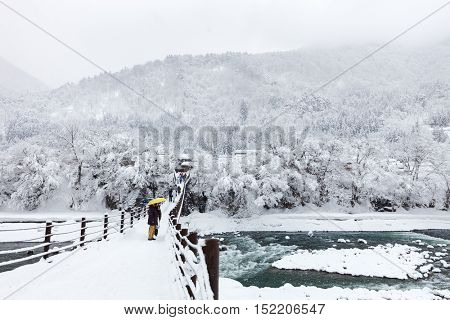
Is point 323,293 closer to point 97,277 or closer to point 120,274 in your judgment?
point 120,274

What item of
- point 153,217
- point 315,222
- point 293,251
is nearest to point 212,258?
point 153,217

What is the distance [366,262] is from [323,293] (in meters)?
7.01

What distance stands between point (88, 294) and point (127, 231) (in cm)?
1008

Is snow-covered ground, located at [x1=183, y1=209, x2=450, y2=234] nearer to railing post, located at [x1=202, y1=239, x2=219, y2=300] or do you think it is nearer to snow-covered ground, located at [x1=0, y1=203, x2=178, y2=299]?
snow-covered ground, located at [x1=0, y1=203, x2=178, y2=299]

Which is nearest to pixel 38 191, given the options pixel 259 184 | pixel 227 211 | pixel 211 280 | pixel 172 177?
pixel 172 177

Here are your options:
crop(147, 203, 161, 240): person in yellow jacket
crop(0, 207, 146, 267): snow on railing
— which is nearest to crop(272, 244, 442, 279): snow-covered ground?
crop(147, 203, 161, 240): person in yellow jacket

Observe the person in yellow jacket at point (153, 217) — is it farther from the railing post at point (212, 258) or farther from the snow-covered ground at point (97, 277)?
the railing post at point (212, 258)

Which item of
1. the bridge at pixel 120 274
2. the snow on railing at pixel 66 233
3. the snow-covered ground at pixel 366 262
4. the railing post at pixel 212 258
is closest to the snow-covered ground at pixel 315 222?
the snow-covered ground at pixel 366 262

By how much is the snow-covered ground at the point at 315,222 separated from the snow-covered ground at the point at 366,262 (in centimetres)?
1232

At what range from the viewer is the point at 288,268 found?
63.6 ft

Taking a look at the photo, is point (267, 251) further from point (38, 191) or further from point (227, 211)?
point (38, 191)

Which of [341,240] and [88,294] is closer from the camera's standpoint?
[88,294]

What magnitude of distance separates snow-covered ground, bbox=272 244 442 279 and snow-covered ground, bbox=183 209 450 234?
→ 40.4ft

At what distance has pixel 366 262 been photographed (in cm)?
1967
